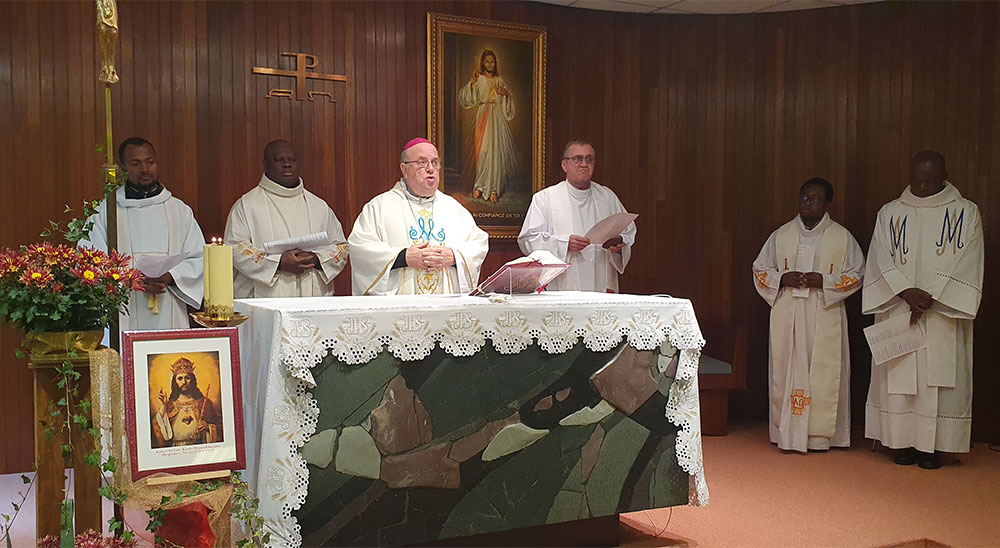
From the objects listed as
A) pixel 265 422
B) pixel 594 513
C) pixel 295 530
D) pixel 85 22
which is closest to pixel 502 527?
pixel 594 513

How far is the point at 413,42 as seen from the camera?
680cm

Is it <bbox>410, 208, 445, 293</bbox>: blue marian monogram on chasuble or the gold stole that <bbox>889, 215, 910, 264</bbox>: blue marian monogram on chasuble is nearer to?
the gold stole

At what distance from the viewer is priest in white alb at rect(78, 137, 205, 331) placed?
553 centimetres

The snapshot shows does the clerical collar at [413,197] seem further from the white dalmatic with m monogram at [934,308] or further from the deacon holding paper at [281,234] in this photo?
the white dalmatic with m monogram at [934,308]

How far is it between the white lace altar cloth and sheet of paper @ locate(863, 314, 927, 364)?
2.61 m

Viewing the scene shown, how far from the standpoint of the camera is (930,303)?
6.02m

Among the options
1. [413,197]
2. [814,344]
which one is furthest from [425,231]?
[814,344]

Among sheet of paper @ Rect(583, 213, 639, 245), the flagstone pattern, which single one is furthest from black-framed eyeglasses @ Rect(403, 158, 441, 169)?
the flagstone pattern

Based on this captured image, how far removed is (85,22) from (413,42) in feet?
7.42

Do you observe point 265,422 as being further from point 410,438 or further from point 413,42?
point 413,42

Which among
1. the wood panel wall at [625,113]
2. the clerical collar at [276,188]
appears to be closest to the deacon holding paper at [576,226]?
the wood panel wall at [625,113]

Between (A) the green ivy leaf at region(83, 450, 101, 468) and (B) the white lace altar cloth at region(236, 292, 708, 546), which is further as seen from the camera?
(B) the white lace altar cloth at region(236, 292, 708, 546)

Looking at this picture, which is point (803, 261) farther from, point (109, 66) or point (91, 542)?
point (91, 542)

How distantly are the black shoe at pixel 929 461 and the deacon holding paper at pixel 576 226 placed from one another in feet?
7.84
